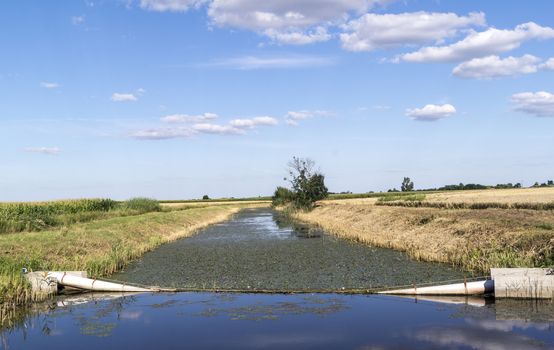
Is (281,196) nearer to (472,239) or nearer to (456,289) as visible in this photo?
(472,239)

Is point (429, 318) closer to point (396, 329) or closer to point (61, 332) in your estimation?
point (396, 329)

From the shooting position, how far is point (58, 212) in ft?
191

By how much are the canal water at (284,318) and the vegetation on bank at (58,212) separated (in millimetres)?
19383

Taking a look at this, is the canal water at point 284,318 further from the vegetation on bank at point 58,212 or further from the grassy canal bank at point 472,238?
the vegetation on bank at point 58,212

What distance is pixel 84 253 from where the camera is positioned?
27844 mm

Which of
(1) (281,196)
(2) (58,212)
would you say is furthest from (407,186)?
(2) (58,212)

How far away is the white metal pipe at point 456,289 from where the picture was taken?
1788cm

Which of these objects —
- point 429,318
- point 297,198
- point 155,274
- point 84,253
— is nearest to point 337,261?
point 155,274

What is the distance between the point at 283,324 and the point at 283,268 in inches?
427

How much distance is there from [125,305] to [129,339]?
4.59 meters

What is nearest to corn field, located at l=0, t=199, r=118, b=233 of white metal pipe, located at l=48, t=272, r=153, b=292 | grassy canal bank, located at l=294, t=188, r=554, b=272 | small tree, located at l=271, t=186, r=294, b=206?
white metal pipe, located at l=48, t=272, r=153, b=292

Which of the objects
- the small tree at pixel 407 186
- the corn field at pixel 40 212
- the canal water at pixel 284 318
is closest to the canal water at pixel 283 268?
the canal water at pixel 284 318

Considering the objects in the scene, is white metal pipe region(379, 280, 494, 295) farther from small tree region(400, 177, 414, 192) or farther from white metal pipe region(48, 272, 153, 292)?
small tree region(400, 177, 414, 192)

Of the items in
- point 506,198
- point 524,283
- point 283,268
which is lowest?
point 283,268
